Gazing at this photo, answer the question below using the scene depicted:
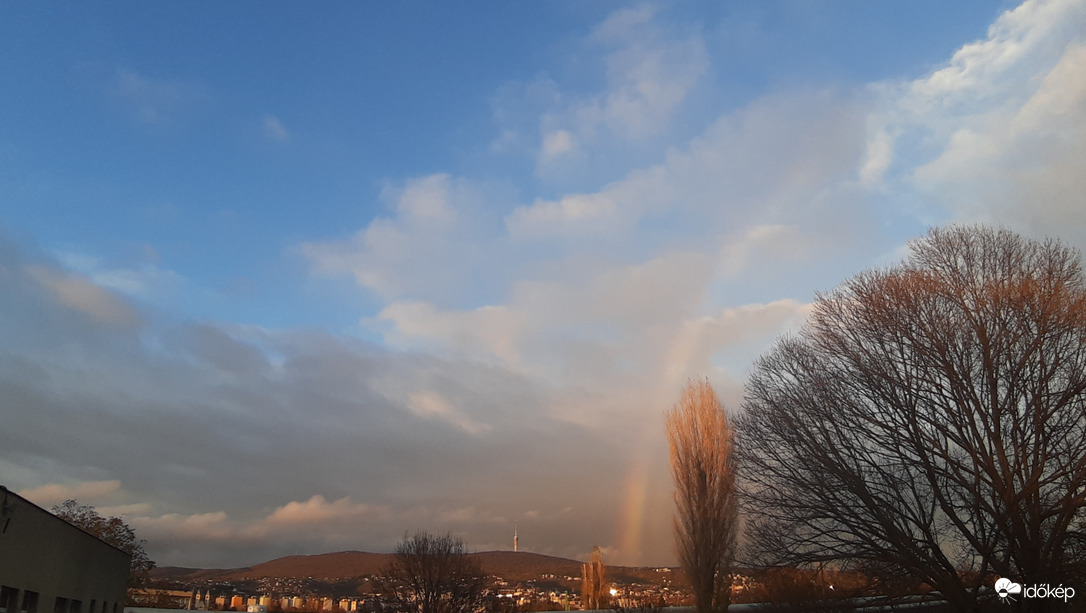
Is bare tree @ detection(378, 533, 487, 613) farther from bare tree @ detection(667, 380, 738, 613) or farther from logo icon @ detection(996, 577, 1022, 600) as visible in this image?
logo icon @ detection(996, 577, 1022, 600)

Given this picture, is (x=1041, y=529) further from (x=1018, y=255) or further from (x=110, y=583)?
(x=110, y=583)

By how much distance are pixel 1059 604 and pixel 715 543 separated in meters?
20.3

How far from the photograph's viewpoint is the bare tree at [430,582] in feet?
129

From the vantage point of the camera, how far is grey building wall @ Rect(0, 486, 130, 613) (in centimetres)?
1549

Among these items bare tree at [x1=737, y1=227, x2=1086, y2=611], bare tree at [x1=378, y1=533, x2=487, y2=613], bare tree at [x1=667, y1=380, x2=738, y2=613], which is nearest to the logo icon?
bare tree at [x1=737, y1=227, x2=1086, y2=611]

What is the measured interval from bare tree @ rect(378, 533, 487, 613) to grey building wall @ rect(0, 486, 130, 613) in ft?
57.1

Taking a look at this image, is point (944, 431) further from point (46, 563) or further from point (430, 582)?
point (430, 582)

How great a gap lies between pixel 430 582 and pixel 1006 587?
31.6 m

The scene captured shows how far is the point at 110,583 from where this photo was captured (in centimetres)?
2581

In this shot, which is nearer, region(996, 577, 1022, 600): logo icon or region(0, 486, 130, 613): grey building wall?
region(996, 577, 1022, 600): logo icon

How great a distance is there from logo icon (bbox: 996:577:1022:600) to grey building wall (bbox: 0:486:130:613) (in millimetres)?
21592

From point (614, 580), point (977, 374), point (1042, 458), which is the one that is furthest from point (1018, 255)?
point (614, 580)

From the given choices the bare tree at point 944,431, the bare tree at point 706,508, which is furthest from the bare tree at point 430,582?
the bare tree at point 944,431

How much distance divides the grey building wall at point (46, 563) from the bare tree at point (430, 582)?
17395mm
